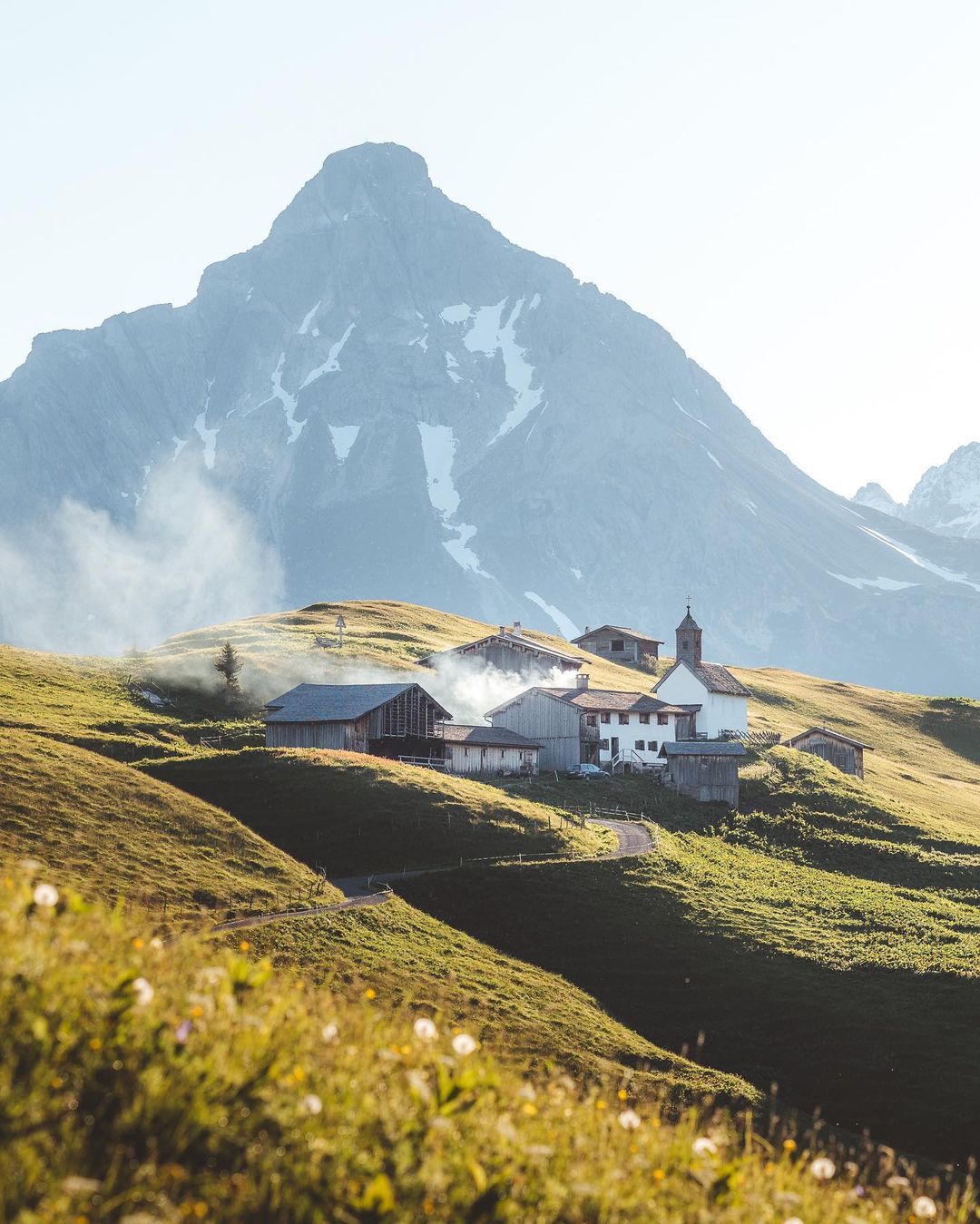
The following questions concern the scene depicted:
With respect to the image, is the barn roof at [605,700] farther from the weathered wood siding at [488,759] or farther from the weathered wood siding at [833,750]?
the weathered wood siding at [833,750]

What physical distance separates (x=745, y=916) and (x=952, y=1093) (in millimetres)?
18015

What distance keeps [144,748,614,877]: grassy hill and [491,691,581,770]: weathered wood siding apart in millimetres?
22801

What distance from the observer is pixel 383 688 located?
8512cm

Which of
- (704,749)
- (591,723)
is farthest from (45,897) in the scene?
(591,723)

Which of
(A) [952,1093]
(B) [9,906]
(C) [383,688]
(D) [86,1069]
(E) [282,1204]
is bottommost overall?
(A) [952,1093]

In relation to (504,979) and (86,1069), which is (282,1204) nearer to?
(86,1069)

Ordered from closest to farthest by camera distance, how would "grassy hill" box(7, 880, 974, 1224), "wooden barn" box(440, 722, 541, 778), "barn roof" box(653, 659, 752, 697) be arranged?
"grassy hill" box(7, 880, 974, 1224), "wooden barn" box(440, 722, 541, 778), "barn roof" box(653, 659, 752, 697)

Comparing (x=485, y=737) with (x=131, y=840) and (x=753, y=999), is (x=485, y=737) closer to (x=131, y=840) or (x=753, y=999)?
(x=131, y=840)

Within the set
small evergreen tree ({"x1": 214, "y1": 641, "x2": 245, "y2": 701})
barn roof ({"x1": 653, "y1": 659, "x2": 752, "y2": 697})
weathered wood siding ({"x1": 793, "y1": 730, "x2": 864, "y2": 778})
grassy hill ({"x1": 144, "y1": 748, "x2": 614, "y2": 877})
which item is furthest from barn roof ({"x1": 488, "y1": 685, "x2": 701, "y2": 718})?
grassy hill ({"x1": 144, "y1": 748, "x2": 614, "y2": 877})

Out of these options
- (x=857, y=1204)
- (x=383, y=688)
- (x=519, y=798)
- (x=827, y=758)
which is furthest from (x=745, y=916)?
(x=827, y=758)

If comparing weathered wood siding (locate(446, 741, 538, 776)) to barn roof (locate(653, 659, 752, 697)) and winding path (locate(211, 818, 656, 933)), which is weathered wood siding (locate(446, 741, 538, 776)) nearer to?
winding path (locate(211, 818, 656, 933))

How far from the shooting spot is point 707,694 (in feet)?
343

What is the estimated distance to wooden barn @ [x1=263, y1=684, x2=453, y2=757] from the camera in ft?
273

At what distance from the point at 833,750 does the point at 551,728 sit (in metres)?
29.9
